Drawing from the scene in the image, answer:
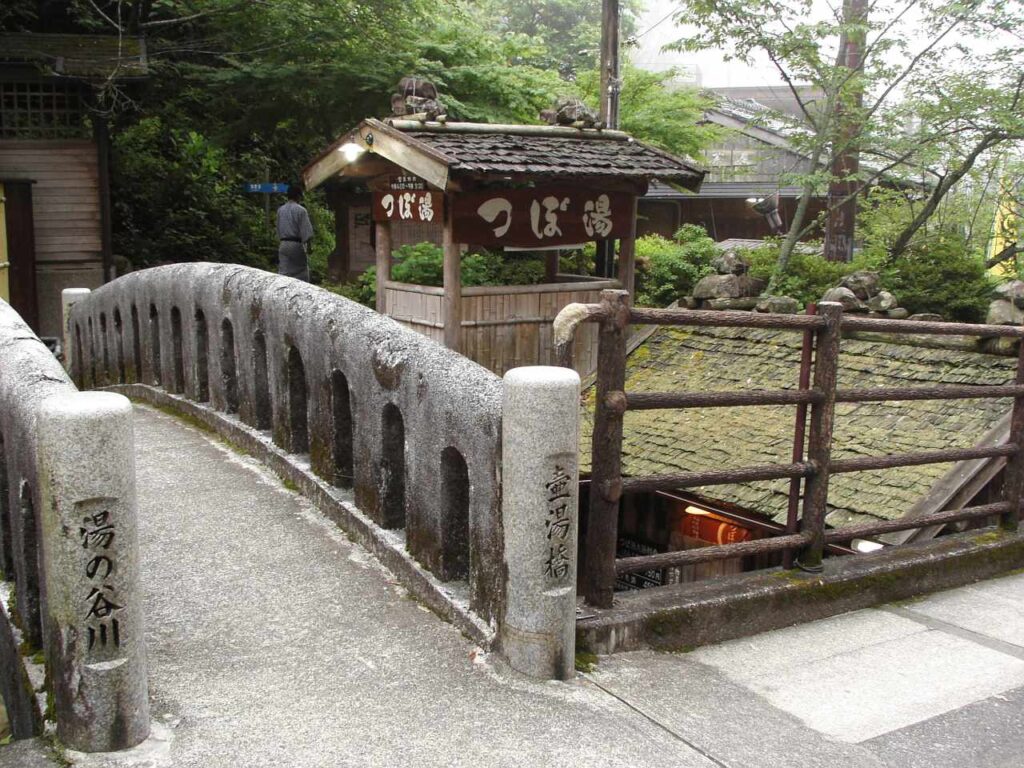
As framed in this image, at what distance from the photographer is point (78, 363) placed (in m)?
10.3

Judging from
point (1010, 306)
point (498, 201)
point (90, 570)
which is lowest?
point (90, 570)

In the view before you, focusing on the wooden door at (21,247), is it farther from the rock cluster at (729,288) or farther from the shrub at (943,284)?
the shrub at (943,284)

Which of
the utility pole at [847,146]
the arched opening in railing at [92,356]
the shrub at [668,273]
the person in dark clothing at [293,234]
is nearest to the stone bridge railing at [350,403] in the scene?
the arched opening in railing at [92,356]

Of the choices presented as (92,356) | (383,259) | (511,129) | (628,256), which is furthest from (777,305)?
(92,356)

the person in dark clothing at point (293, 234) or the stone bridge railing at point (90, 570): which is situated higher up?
the person in dark clothing at point (293, 234)

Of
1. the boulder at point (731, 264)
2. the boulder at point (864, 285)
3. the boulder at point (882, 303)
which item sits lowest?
the boulder at point (882, 303)

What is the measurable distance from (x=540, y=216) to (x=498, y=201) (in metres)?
0.52

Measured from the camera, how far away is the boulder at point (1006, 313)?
Answer: 7.65 metres

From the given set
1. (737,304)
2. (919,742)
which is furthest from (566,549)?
(737,304)

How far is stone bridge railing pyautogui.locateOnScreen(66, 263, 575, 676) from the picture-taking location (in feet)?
11.7

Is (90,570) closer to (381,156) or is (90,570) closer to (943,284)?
(381,156)

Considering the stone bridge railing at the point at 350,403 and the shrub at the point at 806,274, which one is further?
the shrub at the point at 806,274

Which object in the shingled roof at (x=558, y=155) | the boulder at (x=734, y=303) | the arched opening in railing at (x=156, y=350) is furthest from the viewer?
A: the boulder at (x=734, y=303)

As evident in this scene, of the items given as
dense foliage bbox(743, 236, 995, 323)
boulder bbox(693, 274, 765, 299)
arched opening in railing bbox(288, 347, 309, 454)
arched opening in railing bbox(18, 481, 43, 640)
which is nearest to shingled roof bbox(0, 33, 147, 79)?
boulder bbox(693, 274, 765, 299)
